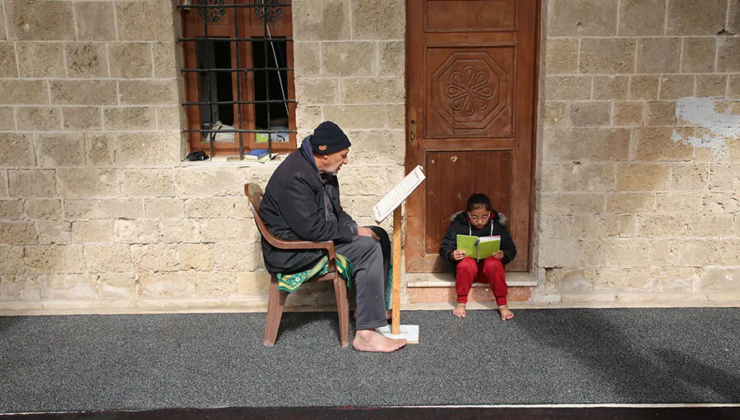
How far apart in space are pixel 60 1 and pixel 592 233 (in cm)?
439

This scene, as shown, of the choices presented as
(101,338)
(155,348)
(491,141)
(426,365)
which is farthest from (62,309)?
(491,141)

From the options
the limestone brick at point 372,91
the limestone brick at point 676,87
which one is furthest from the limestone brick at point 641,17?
the limestone brick at point 372,91

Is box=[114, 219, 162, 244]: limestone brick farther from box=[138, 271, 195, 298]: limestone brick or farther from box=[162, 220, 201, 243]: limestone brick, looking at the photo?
box=[138, 271, 195, 298]: limestone brick

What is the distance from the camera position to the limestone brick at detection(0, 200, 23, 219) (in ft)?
16.4

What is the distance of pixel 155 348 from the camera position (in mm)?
4344

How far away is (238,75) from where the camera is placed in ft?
16.5

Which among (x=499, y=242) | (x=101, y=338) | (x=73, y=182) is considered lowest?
(x=101, y=338)

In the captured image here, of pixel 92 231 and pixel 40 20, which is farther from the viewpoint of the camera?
pixel 92 231

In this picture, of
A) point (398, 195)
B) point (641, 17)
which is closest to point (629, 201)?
point (641, 17)

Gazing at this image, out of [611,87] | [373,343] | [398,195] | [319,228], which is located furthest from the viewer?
[611,87]

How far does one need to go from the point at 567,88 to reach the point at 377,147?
58.6 inches

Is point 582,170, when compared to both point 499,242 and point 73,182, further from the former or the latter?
point 73,182

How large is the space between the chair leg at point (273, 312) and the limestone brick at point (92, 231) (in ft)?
5.24

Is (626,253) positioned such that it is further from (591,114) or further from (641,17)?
(641,17)
